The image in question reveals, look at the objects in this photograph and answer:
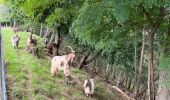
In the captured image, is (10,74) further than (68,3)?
Yes

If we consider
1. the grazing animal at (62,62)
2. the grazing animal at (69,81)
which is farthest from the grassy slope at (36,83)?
the grazing animal at (62,62)

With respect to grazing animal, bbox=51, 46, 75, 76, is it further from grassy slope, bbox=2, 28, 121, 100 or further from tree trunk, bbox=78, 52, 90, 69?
tree trunk, bbox=78, 52, 90, 69

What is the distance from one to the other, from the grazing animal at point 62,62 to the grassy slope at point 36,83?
306 millimetres

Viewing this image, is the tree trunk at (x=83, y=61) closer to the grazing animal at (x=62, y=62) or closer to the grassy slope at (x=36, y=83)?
the grassy slope at (x=36, y=83)

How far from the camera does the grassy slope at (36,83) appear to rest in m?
11.8

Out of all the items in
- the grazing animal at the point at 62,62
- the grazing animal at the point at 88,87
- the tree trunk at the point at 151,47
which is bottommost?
the grazing animal at the point at 88,87

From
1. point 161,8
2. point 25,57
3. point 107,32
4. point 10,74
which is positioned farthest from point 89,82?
point 161,8

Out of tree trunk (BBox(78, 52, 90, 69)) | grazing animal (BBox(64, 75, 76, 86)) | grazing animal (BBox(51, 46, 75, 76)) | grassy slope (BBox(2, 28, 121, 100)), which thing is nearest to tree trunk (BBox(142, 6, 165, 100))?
grassy slope (BBox(2, 28, 121, 100))

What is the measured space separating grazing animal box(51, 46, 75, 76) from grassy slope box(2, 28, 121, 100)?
31 centimetres

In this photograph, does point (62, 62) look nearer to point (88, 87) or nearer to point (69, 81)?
point (69, 81)

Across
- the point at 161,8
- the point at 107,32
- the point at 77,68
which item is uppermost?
the point at 161,8

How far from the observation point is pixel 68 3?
29.1 ft

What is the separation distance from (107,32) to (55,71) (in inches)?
334

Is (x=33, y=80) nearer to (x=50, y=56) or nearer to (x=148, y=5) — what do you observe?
(x=50, y=56)
